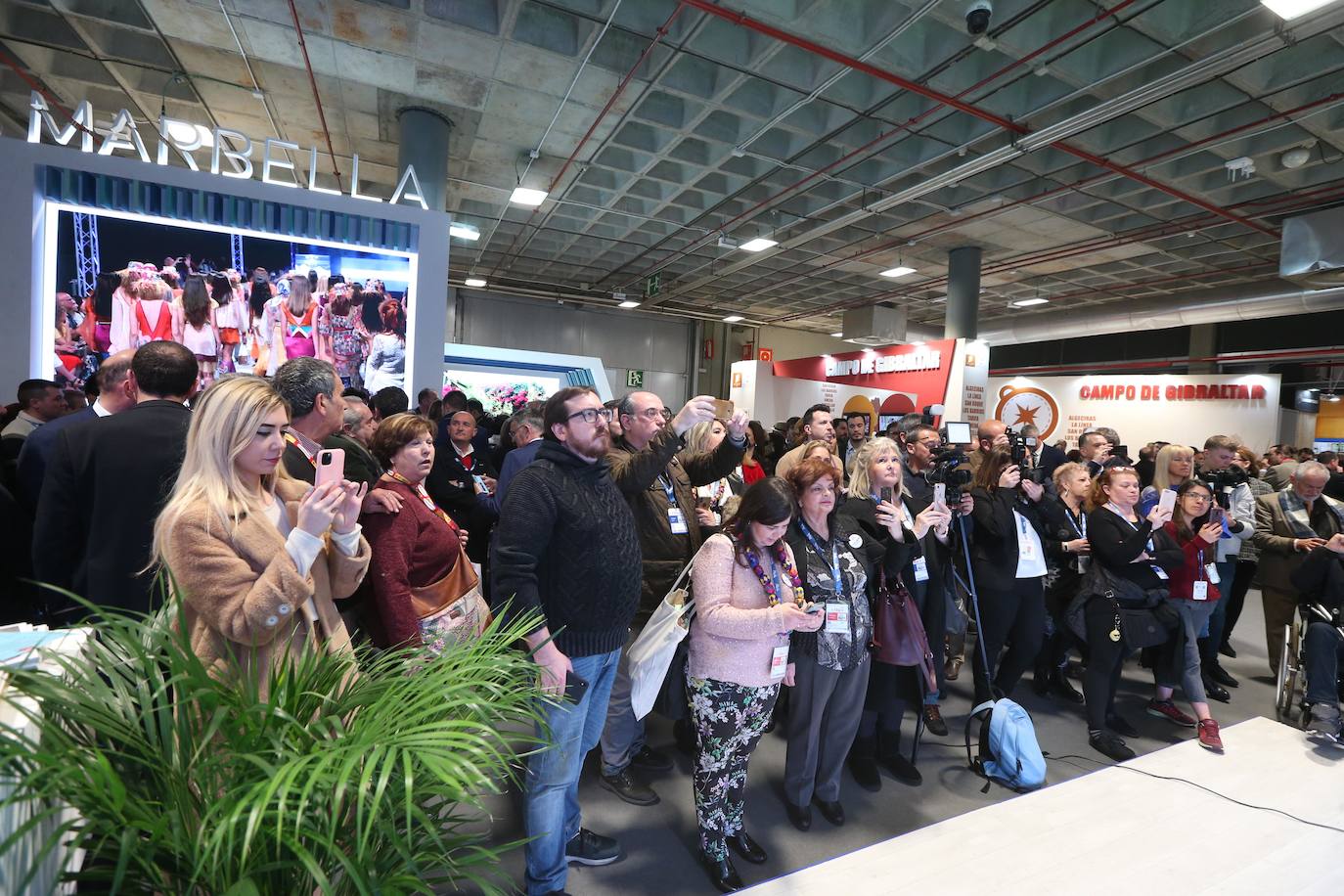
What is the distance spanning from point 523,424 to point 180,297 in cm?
350

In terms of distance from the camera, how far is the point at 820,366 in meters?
11.9

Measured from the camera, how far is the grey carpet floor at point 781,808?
2098 mm

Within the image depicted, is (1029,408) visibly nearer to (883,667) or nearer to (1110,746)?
(1110,746)

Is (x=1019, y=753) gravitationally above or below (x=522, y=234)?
below

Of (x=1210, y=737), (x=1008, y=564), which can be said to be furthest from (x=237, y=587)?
(x=1210, y=737)

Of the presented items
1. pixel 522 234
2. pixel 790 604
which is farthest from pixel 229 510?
pixel 522 234

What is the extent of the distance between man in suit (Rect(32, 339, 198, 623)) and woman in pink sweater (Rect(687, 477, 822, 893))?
157 cm

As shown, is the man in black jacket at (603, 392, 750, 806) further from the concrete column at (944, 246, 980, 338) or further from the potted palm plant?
the concrete column at (944, 246, 980, 338)

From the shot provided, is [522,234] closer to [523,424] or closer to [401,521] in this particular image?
[523,424]

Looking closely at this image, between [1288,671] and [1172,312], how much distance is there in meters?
8.79

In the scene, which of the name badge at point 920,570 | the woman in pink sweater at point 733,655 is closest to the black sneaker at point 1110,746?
the name badge at point 920,570

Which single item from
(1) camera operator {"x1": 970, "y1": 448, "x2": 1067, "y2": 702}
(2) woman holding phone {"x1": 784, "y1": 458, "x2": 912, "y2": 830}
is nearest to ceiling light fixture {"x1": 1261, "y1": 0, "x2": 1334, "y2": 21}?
(1) camera operator {"x1": 970, "y1": 448, "x2": 1067, "y2": 702}

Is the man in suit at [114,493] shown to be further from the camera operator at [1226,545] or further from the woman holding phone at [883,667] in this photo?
the camera operator at [1226,545]

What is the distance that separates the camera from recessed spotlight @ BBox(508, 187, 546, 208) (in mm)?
7867
